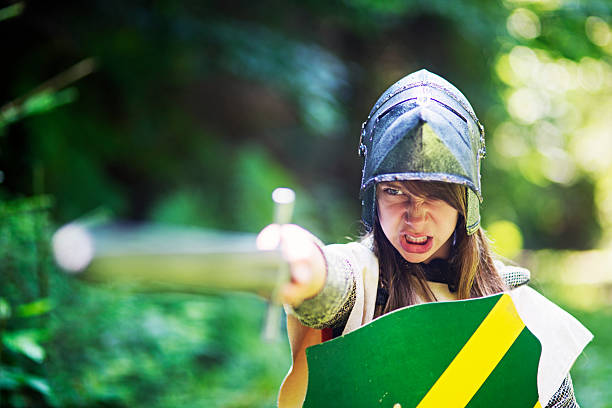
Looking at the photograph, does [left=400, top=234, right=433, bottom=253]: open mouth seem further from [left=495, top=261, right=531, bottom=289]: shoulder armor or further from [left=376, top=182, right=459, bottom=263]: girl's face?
[left=495, top=261, right=531, bottom=289]: shoulder armor

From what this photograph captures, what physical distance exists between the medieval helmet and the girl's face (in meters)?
0.04

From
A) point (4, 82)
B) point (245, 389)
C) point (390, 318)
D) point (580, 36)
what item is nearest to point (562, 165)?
point (580, 36)

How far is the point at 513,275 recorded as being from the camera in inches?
54.8

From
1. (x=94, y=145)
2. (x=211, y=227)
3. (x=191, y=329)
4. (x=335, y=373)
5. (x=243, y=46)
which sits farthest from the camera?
(x=211, y=227)

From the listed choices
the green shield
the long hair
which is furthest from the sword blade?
the long hair

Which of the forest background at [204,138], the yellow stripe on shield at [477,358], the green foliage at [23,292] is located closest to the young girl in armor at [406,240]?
the yellow stripe on shield at [477,358]

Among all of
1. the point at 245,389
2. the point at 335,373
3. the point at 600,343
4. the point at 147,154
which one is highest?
the point at 147,154

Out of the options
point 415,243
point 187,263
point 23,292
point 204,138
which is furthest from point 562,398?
point 204,138

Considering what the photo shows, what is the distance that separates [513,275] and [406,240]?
39 centimetres

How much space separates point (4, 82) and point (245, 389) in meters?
2.34

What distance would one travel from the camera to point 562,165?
970 cm

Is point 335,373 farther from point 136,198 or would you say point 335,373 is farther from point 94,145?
point 136,198

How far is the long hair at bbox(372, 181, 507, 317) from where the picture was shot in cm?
123

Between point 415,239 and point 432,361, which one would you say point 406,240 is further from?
point 432,361
